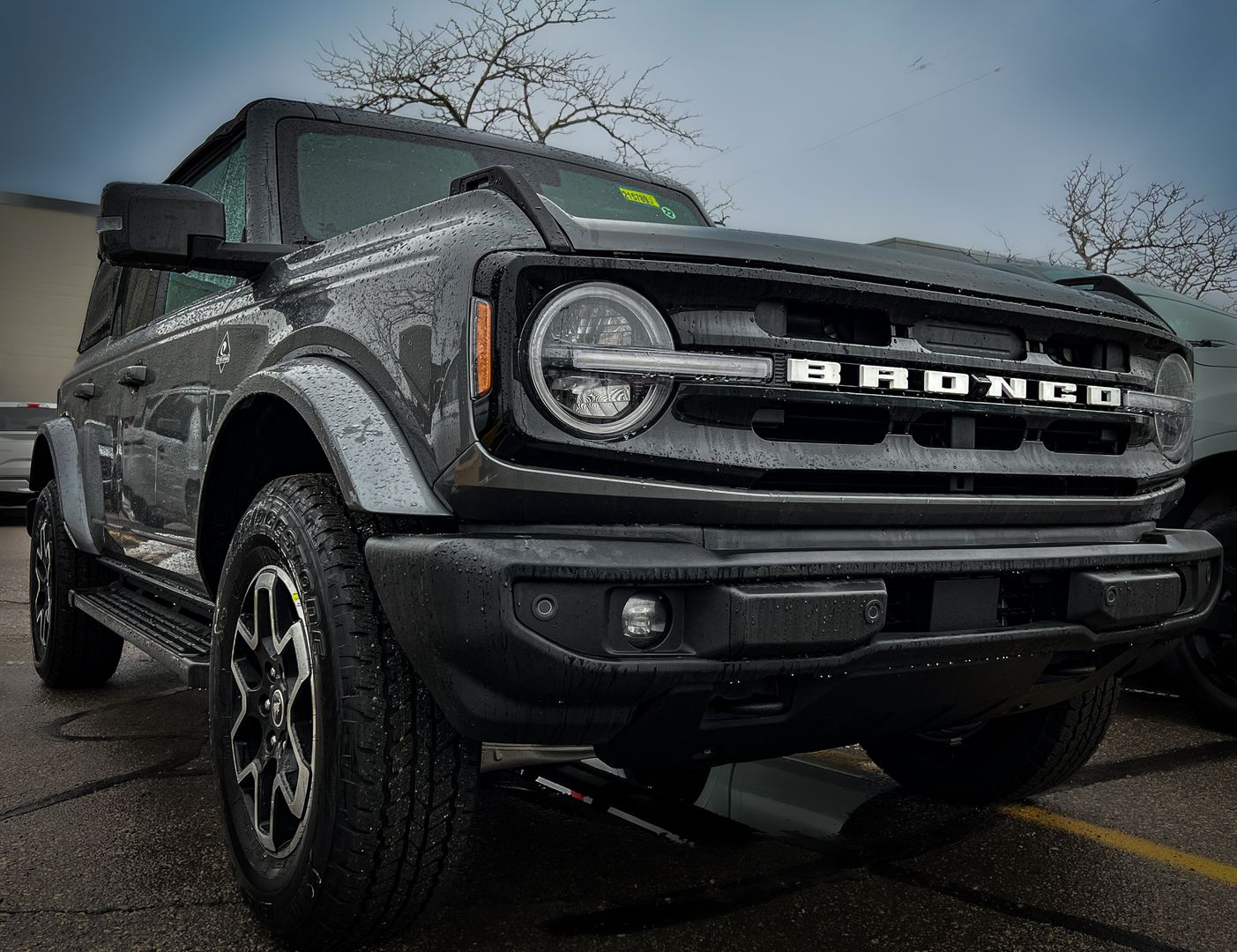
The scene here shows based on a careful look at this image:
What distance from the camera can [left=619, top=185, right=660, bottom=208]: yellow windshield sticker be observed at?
152 inches

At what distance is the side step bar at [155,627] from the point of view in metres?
2.86

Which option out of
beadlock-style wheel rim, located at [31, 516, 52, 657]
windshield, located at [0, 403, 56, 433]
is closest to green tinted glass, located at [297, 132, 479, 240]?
beadlock-style wheel rim, located at [31, 516, 52, 657]

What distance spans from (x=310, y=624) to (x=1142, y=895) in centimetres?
196

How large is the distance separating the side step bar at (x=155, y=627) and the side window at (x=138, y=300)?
3.24 ft

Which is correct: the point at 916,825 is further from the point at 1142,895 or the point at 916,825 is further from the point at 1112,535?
the point at 1112,535

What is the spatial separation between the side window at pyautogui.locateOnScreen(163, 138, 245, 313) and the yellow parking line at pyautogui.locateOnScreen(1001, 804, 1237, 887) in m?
2.71

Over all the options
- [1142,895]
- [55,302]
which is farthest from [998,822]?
[55,302]

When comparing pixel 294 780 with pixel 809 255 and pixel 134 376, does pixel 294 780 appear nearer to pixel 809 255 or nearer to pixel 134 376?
pixel 809 255

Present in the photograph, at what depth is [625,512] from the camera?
6.12 ft

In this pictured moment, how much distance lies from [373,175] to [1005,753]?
7.83ft

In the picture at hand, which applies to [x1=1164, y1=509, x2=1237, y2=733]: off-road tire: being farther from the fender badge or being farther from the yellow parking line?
the fender badge

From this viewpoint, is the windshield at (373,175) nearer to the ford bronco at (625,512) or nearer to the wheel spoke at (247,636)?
the ford bronco at (625,512)

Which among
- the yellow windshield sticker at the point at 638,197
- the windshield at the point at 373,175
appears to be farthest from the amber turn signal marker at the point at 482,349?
the yellow windshield sticker at the point at 638,197

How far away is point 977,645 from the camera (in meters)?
2.11
